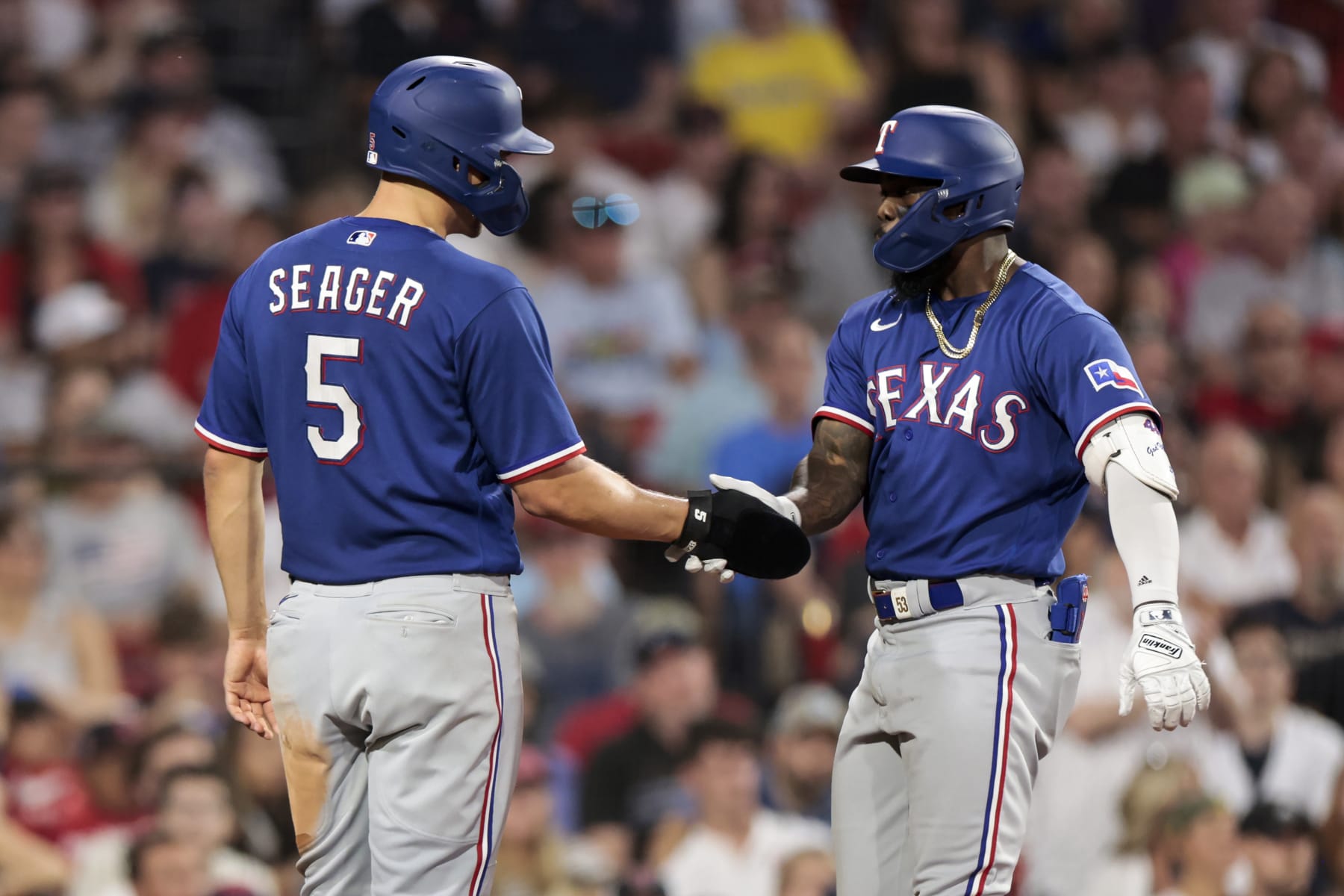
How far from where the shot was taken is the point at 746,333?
7.91 meters

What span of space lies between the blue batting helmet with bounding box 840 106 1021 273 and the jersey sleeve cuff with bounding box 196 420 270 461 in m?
1.47

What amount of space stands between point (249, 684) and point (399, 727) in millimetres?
610

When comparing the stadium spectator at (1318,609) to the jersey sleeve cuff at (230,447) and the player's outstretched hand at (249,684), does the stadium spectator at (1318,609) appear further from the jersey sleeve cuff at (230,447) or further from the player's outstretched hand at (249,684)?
the jersey sleeve cuff at (230,447)

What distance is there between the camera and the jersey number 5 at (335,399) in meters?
3.41

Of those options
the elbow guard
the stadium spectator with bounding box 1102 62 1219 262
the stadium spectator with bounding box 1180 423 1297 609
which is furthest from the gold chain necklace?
the stadium spectator with bounding box 1102 62 1219 262

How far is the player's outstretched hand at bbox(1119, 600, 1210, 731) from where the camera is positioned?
334cm

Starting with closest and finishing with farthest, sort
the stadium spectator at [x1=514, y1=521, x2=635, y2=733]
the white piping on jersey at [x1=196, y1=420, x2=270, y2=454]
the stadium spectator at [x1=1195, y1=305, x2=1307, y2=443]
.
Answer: the white piping on jersey at [x1=196, y1=420, x2=270, y2=454] → the stadium spectator at [x1=514, y1=521, x2=635, y2=733] → the stadium spectator at [x1=1195, y1=305, x2=1307, y2=443]

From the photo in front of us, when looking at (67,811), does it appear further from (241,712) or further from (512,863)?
(241,712)

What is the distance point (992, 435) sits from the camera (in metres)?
3.65

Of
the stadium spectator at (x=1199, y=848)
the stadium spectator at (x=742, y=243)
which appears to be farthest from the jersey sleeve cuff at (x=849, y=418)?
the stadium spectator at (x=742, y=243)

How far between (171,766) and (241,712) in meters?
2.12

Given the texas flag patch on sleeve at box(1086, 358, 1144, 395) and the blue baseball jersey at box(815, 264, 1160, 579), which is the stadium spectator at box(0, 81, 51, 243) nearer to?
the blue baseball jersey at box(815, 264, 1160, 579)

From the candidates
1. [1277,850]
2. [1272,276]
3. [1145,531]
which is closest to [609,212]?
[1145,531]

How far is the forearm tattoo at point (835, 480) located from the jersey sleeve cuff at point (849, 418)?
0.03 feet
